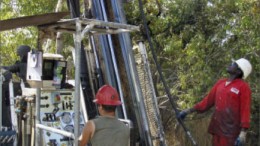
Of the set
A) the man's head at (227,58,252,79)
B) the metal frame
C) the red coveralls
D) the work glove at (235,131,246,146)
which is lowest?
the work glove at (235,131,246,146)

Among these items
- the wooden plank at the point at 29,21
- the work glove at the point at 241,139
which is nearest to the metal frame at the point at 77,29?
the wooden plank at the point at 29,21

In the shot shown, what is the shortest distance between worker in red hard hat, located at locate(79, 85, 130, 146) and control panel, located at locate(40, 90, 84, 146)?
156 centimetres

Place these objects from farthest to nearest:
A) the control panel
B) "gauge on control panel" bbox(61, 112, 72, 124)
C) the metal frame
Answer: "gauge on control panel" bbox(61, 112, 72, 124) < the control panel < the metal frame

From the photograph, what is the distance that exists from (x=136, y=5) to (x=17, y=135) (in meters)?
5.76

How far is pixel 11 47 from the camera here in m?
11.3

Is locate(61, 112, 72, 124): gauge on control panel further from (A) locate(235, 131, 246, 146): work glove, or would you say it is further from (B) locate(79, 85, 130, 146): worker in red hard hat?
(A) locate(235, 131, 246, 146): work glove

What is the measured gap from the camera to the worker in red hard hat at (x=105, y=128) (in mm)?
4086

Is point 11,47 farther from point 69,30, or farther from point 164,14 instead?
point 69,30

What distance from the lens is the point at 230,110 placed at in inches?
241

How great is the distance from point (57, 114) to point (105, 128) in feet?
6.39

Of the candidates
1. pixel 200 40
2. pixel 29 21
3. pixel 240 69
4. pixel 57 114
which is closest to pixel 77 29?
pixel 29 21

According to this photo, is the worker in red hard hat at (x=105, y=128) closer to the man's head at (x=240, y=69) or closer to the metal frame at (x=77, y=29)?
the metal frame at (x=77, y=29)

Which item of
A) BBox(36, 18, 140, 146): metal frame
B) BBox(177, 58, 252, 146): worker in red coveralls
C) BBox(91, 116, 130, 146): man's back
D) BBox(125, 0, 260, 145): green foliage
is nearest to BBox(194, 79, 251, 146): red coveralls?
BBox(177, 58, 252, 146): worker in red coveralls

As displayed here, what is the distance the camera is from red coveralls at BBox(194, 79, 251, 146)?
236 inches
